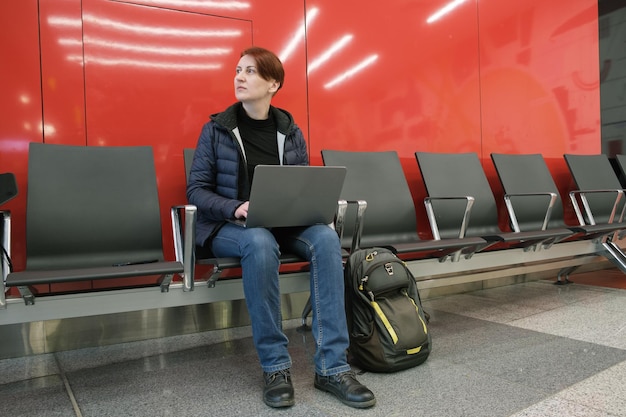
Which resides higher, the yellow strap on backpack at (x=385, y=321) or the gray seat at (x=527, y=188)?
the gray seat at (x=527, y=188)

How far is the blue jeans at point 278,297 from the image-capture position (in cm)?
144

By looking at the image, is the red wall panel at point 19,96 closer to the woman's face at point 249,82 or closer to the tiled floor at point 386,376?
the tiled floor at point 386,376

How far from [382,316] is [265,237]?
0.53 meters

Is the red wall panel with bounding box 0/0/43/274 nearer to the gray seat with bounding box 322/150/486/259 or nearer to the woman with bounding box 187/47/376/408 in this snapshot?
the woman with bounding box 187/47/376/408

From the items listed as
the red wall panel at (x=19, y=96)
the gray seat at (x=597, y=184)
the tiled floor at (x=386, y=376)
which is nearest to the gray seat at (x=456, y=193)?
the tiled floor at (x=386, y=376)

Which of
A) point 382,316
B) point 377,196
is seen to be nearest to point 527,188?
point 377,196

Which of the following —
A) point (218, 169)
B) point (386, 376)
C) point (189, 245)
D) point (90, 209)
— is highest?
point (218, 169)

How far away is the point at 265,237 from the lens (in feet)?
4.91

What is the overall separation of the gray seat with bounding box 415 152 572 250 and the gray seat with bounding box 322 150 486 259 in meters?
0.19

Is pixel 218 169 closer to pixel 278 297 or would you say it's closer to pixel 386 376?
pixel 278 297

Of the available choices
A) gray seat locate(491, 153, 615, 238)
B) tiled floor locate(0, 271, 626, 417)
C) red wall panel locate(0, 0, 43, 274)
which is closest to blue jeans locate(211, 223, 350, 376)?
tiled floor locate(0, 271, 626, 417)

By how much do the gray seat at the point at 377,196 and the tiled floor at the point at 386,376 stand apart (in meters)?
0.52

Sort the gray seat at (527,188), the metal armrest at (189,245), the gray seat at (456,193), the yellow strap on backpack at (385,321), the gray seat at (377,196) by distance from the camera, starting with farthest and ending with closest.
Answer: the gray seat at (527,188), the gray seat at (456,193), the gray seat at (377,196), the yellow strap on backpack at (385,321), the metal armrest at (189,245)

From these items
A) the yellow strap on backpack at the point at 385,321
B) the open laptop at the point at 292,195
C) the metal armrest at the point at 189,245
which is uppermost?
the open laptop at the point at 292,195
